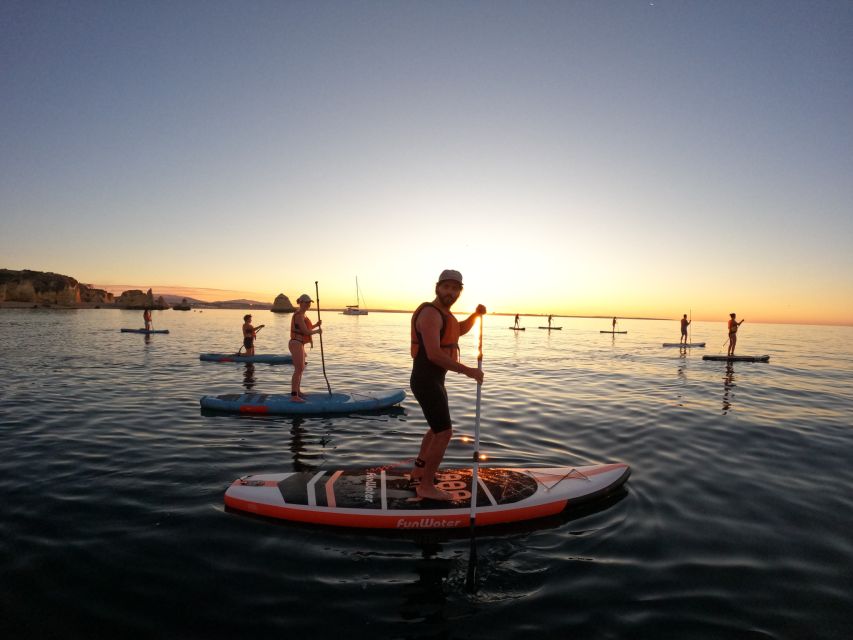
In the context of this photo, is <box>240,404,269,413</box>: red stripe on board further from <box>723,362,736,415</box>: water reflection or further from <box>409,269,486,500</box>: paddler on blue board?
<box>723,362,736,415</box>: water reflection

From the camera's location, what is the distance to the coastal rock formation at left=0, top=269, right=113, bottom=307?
118875mm

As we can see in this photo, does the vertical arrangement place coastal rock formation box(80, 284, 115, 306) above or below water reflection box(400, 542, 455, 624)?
above

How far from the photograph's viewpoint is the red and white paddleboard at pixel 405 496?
5117 millimetres

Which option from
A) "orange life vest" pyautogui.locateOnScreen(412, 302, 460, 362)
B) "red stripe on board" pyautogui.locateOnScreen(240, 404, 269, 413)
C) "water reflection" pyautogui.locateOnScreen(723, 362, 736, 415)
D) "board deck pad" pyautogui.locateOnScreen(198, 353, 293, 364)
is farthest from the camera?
"board deck pad" pyautogui.locateOnScreen(198, 353, 293, 364)

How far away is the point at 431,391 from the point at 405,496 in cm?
146

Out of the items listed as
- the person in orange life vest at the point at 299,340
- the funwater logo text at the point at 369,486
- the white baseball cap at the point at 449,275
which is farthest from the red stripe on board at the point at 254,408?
the white baseball cap at the point at 449,275

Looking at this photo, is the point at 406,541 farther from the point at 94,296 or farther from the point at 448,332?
the point at 94,296

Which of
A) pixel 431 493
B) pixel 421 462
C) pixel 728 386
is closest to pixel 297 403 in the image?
pixel 421 462

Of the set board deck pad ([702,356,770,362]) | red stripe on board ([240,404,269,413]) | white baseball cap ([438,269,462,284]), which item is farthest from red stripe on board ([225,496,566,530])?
board deck pad ([702,356,770,362])

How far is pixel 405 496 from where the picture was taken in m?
5.49

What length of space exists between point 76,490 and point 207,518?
2.41m

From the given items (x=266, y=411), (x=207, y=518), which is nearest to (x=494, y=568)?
(x=207, y=518)

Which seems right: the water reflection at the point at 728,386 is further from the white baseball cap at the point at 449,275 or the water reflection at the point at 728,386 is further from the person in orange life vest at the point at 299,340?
the person in orange life vest at the point at 299,340

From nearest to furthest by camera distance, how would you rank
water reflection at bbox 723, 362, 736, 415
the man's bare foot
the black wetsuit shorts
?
the black wetsuit shorts
the man's bare foot
water reflection at bbox 723, 362, 736, 415
